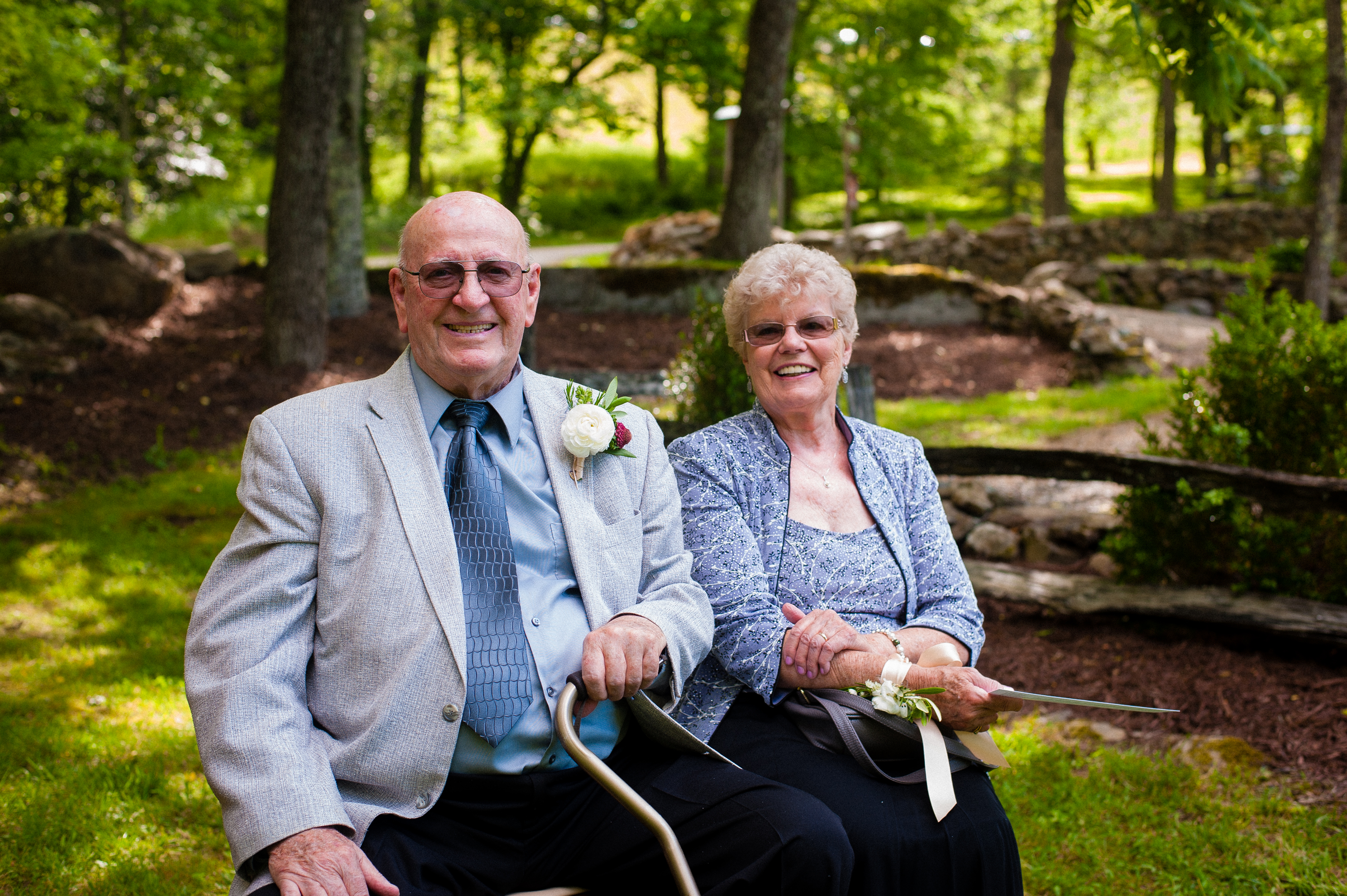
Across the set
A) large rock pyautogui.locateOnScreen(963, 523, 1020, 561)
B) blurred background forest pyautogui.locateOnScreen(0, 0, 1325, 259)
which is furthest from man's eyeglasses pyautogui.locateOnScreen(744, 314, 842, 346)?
blurred background forest pyautogui.locateOnScreen(0, 0, 1325, 259)

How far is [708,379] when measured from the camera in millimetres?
4969

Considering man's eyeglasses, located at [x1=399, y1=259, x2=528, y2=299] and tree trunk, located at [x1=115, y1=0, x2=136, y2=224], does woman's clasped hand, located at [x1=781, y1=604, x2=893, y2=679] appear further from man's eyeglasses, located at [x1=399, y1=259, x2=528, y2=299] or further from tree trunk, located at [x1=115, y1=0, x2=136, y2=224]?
tree trunk, located at [x1=115, y1=0, x2=136, y2=224]

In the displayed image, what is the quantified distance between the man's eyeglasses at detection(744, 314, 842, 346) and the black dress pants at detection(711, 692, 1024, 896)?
1.18m

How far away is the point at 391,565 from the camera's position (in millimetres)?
2229

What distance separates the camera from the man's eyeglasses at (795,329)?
2922 millimetres

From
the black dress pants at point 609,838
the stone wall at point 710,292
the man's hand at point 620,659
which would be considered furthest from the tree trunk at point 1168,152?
the black dress pants at point 609,838

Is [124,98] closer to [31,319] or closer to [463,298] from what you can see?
[31,319]

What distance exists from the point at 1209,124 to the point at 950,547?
316 centimetres

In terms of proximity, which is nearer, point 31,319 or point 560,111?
point 31,319

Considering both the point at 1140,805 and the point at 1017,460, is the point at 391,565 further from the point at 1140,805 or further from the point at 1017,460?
the point at 1017,460

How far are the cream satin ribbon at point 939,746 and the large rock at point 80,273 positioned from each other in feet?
32.7

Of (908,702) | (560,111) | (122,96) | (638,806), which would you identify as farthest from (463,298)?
(122,96)

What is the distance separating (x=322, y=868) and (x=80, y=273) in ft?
33.1

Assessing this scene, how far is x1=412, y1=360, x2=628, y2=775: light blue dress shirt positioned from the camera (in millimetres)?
2275
